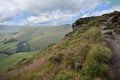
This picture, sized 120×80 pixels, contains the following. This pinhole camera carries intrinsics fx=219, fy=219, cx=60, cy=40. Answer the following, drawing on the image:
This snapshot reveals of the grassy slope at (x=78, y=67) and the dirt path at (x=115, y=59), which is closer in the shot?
the grassy slope at (x=78, y=67)

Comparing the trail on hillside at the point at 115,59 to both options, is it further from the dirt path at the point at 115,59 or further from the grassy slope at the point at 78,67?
the grassy slope at the point at 78,67

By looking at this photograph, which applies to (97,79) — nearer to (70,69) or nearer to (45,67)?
(70,69)

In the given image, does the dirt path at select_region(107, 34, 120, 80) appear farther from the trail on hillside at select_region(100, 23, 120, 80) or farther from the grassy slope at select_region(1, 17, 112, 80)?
the grassy slope at select_region(1, 17, 112, 80)

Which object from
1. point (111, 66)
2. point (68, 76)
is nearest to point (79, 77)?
point (68, 76)

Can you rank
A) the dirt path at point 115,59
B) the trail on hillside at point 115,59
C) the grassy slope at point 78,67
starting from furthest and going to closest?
the dirt path at point 115,59
the trail on hillside at point 115,59
the grassy slope at point 78,67

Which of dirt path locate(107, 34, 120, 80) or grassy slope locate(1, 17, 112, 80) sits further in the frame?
dirt path locate(107, 34, 120, 80)

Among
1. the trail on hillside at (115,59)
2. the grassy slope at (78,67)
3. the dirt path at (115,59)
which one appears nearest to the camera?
the grassy slope at (78,67)

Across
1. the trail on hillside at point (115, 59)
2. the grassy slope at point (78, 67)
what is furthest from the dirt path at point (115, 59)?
the grassy slope at point (78, 67)

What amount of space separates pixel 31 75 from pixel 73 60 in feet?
14.6

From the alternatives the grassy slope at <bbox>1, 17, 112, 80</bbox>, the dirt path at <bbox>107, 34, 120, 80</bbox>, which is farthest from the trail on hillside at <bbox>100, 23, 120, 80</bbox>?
the grassy slope at <bbox>1, 17, 112, 80</bbox>

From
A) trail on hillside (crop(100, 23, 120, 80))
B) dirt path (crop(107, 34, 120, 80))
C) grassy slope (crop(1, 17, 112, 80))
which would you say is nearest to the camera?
grassy slope (crop(1, 17, 112, 80))

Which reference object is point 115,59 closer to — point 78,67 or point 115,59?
point 115,59

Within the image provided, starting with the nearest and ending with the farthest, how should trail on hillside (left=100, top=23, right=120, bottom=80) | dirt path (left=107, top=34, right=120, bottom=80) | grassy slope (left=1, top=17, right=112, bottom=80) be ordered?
1. grassy slope (left=1, top=17, right=112, bottom=80)
2. trail on hillside (left=100, top=23, right=120, bottom=80)
3. dirt path (left=107, top=34, right=120, bottom=80)

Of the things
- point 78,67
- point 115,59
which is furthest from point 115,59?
point 78,67
